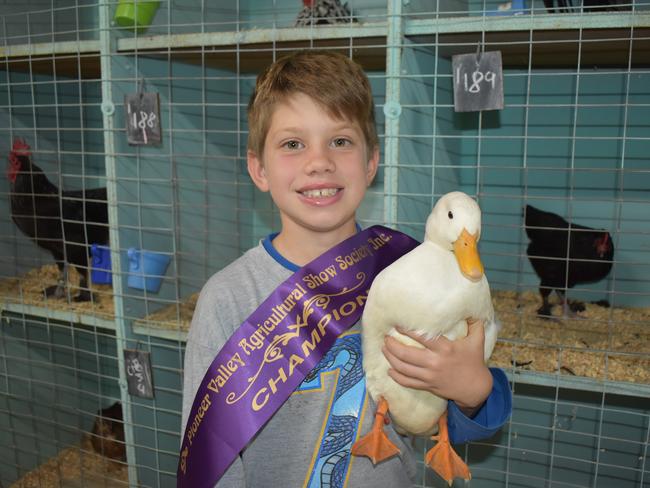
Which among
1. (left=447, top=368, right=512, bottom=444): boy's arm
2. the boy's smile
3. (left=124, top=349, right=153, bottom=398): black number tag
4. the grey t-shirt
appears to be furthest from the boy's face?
(left=124, top=349, right=153, bottom=398): black number tag

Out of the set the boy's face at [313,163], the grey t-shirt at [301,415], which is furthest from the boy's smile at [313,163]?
the grey t-shirt at [301,415]

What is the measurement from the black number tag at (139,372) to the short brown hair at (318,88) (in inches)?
28.4

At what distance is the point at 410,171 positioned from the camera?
1171 mm

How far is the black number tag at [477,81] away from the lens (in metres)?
1.01

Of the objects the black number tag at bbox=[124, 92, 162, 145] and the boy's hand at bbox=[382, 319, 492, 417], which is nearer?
the boy's hand at bbox=[382, 319, 492, 417]

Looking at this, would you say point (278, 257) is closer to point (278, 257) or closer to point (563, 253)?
point (278, 257)

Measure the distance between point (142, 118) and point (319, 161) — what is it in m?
0.66

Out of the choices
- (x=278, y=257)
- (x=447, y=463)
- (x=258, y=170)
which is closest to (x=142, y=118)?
(x=258, y=170)

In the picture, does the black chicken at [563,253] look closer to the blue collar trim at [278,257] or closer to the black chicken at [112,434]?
the blue collar trim at [278,257]

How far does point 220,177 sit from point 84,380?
0.99m

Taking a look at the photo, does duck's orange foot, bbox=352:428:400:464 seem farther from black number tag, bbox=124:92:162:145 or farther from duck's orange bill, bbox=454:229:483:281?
black number tag, bbox=124:92:162:145

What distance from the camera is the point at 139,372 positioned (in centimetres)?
136

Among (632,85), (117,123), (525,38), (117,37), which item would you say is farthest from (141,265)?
(632,85)

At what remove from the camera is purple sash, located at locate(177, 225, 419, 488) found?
788 millimetres
